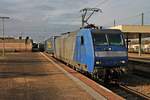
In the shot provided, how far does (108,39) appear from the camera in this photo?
62.7ft

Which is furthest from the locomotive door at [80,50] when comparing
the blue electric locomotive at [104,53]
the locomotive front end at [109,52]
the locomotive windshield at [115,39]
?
the locomotive windshield at [115,39]

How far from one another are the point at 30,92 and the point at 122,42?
763cm

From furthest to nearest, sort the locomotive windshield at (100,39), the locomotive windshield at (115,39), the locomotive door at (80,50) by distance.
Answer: the locomotive door at (80,50) < the locomotive windshield at (115,39) < the locomotive windshield at (100,39)

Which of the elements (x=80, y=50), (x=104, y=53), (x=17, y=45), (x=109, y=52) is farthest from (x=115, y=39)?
(x=17, y=45)

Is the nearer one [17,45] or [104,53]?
[104,53]

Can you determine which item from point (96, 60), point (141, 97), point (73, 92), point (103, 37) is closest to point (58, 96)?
point (73, 92)

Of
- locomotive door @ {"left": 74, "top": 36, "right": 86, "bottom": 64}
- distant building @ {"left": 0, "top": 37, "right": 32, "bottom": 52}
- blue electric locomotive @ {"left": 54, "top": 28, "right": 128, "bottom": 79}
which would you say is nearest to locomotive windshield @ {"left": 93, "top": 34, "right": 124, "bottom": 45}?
blue electric locomotive @ {"left": 54, "top": 28, "right": 128, "bottom": 79}

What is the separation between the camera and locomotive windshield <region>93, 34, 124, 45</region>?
18938 mm

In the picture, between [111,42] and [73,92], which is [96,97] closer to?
[73,92]

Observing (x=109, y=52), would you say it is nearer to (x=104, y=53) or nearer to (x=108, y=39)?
(x=104, y=53)

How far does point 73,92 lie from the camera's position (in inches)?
515

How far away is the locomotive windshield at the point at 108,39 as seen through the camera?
18938 mm

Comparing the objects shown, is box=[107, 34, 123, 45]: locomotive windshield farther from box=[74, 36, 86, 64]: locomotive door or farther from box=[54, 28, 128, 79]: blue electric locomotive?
box=[74, 36, 86, 64]: locomotive door

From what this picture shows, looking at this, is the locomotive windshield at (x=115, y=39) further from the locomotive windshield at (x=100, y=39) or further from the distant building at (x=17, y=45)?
the distant building at (x=17, y=45)
